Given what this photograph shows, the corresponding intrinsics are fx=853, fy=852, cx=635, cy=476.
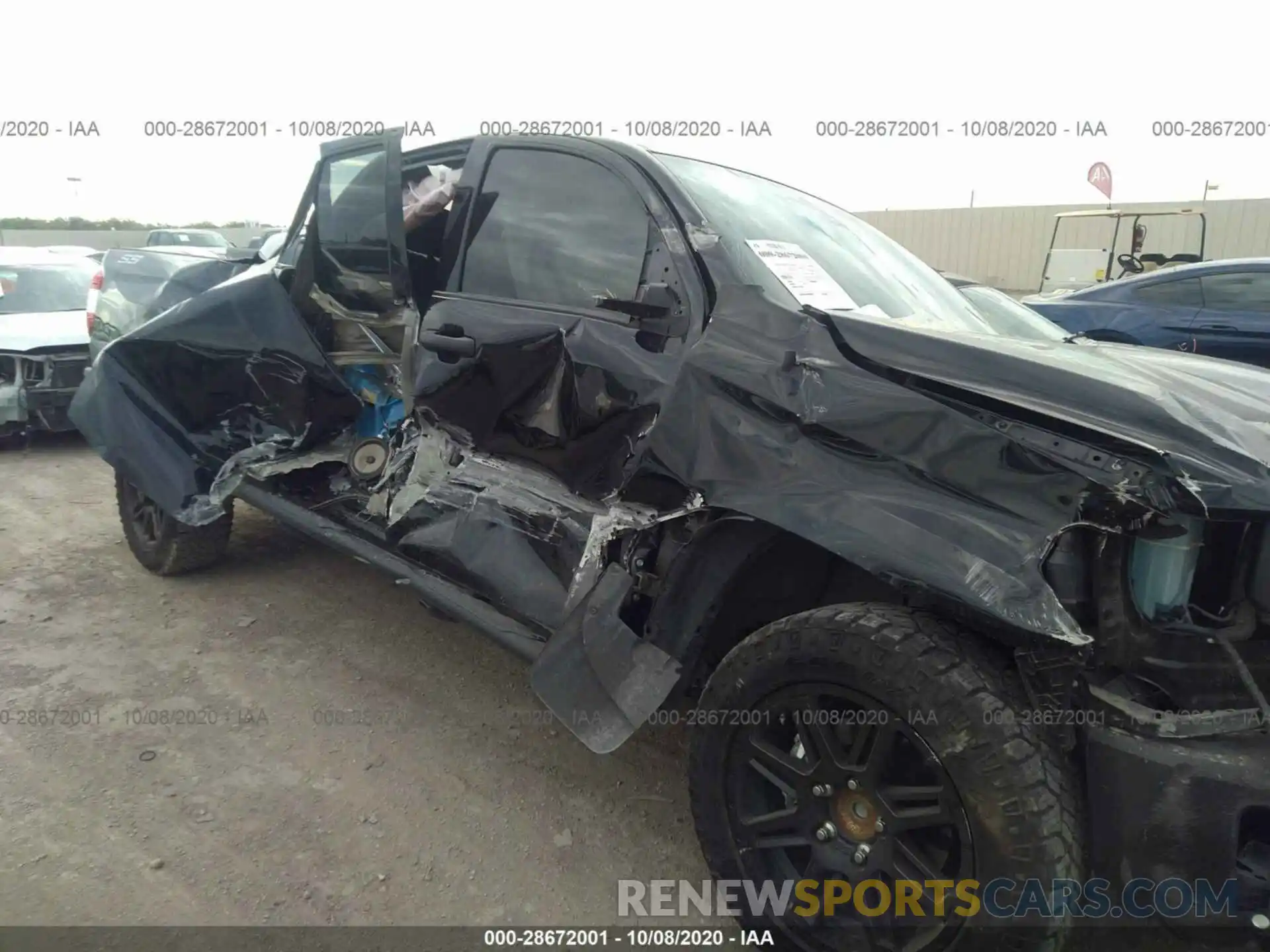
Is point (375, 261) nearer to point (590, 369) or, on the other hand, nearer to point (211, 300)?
point (211, 300)

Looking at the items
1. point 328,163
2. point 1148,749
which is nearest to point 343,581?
point 328,163

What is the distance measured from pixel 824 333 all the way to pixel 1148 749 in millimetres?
1092

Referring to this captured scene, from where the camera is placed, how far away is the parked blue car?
21.6 ft

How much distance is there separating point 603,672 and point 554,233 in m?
1.49

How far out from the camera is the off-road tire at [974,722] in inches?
64.7

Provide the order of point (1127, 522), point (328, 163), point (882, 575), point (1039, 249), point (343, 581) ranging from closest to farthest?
1. point (1127, 522)
2. point (882, 575)
3. point (328, 163)
4. point (343, 581)
5. point (1039, 249)

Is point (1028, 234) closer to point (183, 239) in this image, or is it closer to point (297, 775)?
point (183, 239)

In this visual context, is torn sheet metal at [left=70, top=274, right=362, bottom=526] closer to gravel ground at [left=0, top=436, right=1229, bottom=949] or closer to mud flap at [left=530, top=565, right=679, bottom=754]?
gravel ground at [left=0, top=436, right=1229, bottom=949]

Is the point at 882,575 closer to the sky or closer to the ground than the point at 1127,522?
closer to the ground

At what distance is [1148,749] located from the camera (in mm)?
1623

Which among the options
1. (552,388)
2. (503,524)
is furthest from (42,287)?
(552,388)

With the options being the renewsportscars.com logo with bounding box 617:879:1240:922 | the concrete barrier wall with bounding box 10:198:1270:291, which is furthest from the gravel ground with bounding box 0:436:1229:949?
the concrete barrier wall with bounding box 10:198:1270:291

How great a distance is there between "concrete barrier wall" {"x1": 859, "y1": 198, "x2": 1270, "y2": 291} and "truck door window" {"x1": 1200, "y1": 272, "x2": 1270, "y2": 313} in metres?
9.58

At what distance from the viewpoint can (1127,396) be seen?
170cm
